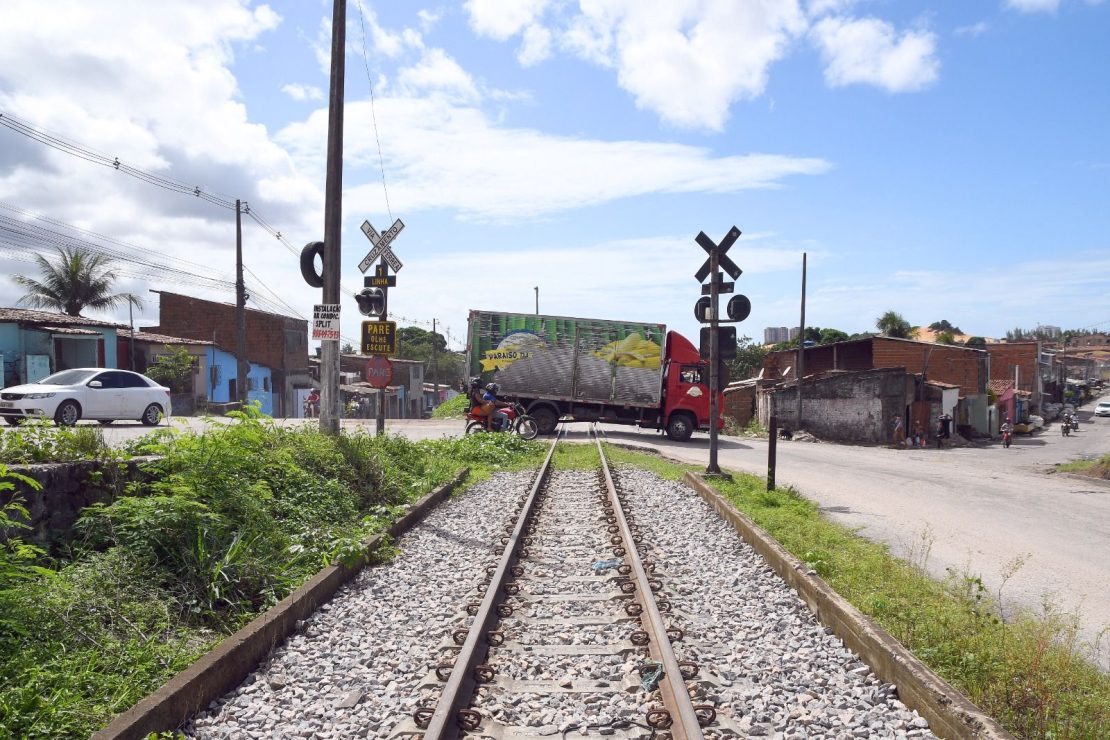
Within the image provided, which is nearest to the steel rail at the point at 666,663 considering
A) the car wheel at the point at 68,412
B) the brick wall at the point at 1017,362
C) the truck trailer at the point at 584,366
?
the car wheel at the point at 68,412

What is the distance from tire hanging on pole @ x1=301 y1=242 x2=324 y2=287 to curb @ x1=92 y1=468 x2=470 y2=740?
6637mm

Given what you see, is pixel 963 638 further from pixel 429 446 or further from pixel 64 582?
pixel 429 446

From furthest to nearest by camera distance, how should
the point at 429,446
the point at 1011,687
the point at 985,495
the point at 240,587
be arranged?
the point at 429,446
the point at 985,495
the point at 240,587
the point at 1011,687

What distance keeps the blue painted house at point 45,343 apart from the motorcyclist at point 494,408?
671 inches

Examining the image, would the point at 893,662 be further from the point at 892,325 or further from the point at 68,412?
the point at 892,325

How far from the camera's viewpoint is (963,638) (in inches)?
183

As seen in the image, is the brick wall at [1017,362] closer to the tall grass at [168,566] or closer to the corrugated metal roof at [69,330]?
the corrugated metal roof at [69,330]

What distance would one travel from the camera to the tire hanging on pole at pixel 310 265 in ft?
39.9

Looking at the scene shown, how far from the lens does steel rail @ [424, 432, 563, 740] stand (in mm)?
3721

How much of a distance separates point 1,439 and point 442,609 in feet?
11.6

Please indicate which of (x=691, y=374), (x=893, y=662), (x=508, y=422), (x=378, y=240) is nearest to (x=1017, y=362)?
(x=691, y=374)

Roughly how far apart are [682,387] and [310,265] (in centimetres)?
1482

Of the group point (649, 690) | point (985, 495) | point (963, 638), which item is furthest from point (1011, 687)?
point (985, 495)

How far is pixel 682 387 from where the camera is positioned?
81.3 ft
